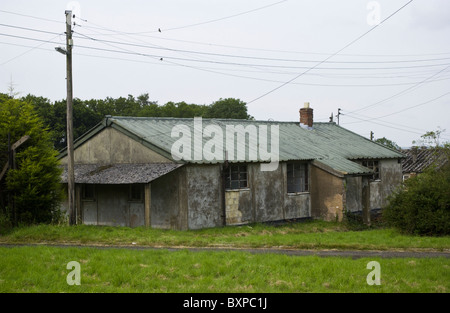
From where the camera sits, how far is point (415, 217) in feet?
60.7

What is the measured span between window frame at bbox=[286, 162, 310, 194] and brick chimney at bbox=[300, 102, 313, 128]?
7429mm

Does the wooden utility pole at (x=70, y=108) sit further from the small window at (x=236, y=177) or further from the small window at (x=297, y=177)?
the small window at (x=297, y=177)

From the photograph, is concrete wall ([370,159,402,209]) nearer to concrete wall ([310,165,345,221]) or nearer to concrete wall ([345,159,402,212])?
concrete wall ([345,159,402,212])

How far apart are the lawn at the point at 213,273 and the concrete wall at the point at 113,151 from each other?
8.88m

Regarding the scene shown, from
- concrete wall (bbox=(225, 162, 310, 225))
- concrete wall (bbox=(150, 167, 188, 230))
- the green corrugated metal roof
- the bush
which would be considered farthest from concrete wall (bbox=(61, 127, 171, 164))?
the bush

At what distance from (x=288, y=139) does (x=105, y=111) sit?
1307 inches

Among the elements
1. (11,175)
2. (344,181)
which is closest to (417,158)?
(344,181)

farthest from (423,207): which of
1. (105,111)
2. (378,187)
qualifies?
(105,111)

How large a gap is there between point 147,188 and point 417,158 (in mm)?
35606

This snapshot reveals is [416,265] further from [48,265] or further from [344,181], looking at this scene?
[344,181]

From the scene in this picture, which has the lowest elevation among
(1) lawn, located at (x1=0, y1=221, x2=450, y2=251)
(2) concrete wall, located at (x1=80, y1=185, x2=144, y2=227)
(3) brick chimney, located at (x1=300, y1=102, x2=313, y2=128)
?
(1) lawn, located at (x1=0, y1=221, x2=450, y2=251)

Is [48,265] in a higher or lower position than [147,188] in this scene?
lower

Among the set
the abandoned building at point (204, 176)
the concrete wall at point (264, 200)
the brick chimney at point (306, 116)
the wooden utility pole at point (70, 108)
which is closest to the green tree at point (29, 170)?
the wooden utility pole at point (70, 108)

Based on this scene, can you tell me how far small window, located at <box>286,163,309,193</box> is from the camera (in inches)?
995
